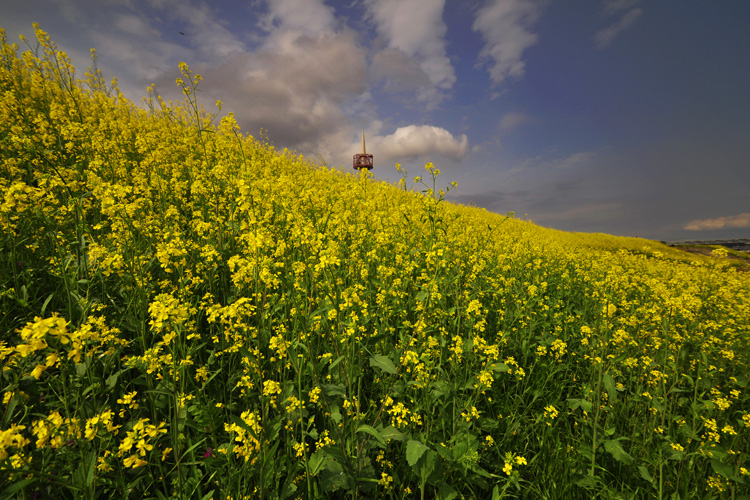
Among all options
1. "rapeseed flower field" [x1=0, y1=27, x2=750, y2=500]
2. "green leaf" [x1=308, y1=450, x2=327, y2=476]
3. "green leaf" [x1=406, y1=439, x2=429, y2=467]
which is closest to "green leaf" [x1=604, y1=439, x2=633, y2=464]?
"rapeseed flower field" [x1=0, y1=27, x2=750, y2=500]

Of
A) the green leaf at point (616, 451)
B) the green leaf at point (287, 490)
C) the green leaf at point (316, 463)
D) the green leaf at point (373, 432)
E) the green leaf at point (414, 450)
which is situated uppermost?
the green leaf at point (373, 432)

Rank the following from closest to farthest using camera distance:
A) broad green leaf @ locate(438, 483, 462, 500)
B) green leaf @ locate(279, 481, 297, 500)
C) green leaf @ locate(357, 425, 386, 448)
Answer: green leaf @ locate(357, 425, 386, 448) < green leaf @ locate(279, 481, 297, 500) < broad green leaf @ locate(438, 483, 462, 500)

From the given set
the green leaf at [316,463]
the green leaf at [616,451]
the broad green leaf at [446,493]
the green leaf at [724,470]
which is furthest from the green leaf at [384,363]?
the green leaf at [724,470]

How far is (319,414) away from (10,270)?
3.56 m

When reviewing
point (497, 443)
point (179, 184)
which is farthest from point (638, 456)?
point (179, 184)

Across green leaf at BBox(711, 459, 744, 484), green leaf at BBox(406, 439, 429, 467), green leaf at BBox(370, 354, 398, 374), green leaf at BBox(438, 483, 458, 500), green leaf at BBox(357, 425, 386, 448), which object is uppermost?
green leaf at BBox(370, 354, 398, 374)

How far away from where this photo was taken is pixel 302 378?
2303 millimetres

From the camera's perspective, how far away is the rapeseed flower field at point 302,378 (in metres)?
1.65

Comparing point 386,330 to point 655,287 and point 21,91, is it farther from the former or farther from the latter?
point 21,91

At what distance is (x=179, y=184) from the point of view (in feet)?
16.4

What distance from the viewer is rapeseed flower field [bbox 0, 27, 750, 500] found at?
1.65 meters

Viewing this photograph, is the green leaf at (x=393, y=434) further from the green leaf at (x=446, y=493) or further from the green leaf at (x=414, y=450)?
the green leaf at (x=446, y=493)

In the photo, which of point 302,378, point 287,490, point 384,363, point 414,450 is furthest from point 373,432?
point 302,378

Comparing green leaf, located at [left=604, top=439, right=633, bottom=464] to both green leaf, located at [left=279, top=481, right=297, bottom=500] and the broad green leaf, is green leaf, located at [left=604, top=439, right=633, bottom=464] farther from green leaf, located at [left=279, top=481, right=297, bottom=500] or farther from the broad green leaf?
green leaf, located at [left=279, top=481, right=297, bottom=500]
